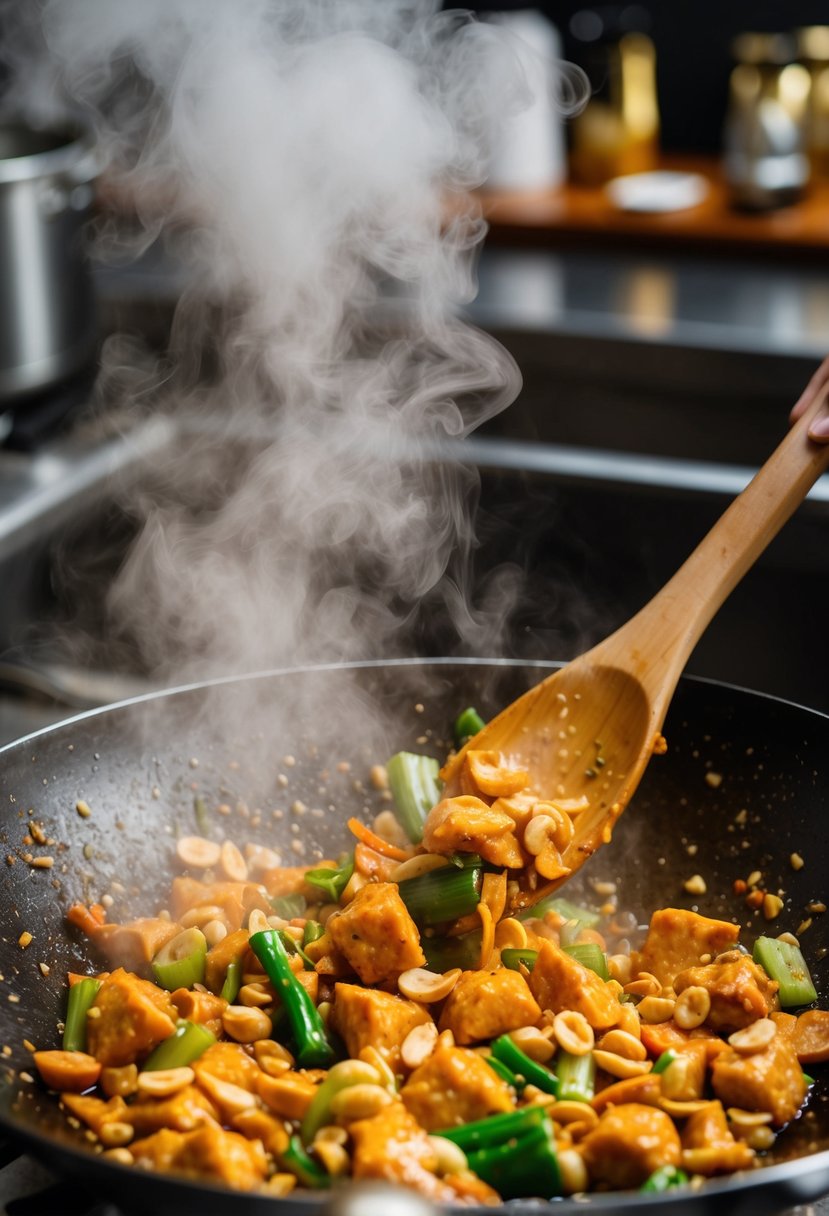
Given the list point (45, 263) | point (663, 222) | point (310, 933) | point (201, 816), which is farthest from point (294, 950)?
point (663, 222)

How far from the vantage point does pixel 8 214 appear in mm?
2588

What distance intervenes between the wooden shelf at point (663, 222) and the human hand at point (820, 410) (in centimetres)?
178

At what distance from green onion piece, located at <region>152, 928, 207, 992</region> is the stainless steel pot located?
61.0 inches

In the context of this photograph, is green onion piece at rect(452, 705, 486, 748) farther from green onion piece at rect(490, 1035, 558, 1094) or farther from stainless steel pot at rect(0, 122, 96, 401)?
stainless steel pot at rect(0, 122, 96, 401)

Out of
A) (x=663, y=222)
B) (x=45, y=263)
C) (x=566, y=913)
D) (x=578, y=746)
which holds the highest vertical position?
(x=45, y=263)

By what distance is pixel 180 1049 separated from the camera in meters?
1.46

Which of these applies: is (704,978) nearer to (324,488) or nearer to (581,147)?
(324,488)

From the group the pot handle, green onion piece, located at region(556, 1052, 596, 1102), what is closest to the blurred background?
green onion piece, located at region(556, 1052, 596, 1102)

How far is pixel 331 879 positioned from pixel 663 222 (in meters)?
2.51

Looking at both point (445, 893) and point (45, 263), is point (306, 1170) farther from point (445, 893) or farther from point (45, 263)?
point (45, 263)

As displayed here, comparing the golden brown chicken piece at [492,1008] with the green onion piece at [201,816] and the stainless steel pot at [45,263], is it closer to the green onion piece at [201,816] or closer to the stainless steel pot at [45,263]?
the green onion piece at [201,816]

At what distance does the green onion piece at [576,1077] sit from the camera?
1.41 metres

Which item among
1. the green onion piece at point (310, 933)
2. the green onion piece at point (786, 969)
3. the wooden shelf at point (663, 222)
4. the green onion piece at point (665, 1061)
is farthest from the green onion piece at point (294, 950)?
the wooden shelf at point (663, 222)

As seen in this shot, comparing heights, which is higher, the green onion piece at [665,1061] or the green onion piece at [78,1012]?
the green onion piece at [78,1012]
